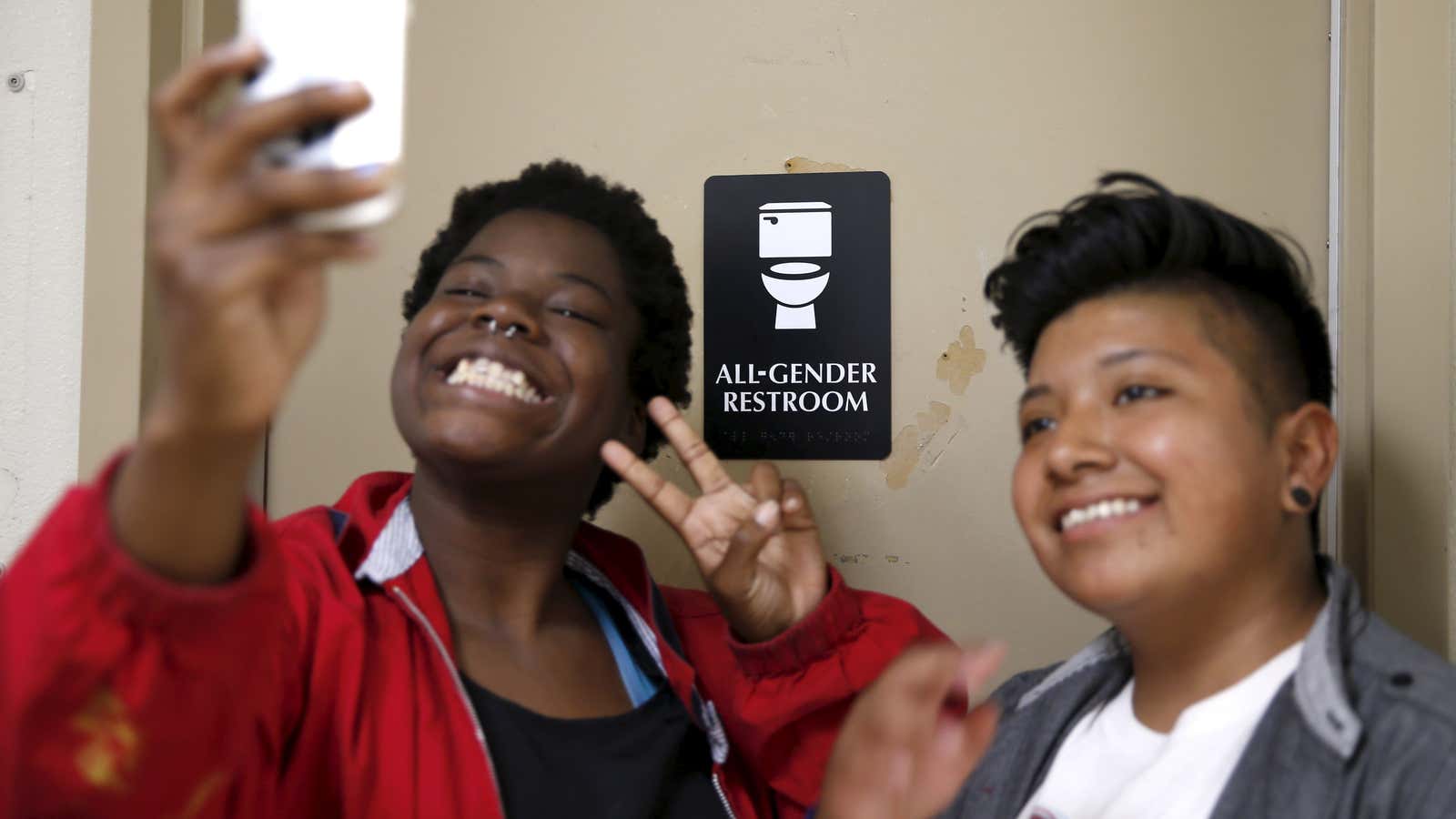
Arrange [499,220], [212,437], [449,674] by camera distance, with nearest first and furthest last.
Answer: [212,437], [449,674], [499,220]

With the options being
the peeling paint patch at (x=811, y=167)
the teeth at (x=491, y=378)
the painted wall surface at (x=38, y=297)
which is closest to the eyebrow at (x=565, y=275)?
the teeth at (x=491, y=378)

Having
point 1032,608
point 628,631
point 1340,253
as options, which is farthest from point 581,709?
point 1340,253

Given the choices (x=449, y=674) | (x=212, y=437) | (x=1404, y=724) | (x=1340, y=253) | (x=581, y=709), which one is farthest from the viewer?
→ (x=1340, y=253)

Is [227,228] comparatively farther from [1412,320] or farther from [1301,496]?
[1412,320]

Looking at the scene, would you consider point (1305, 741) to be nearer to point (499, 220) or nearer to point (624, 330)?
point (624, 330)

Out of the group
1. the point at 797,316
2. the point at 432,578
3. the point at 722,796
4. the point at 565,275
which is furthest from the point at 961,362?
the point at 432,578

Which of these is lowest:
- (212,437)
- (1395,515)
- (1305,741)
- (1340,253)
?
(1305,741)

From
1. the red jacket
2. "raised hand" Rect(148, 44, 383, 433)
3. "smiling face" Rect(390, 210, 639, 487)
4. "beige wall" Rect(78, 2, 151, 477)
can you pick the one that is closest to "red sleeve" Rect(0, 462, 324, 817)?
the red jacket

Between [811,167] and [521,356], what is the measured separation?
0.70 meters

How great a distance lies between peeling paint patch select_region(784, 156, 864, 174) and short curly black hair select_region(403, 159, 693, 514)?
302 millimetres

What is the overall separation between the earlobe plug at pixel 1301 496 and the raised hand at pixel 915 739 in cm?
33

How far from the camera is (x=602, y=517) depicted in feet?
6.64

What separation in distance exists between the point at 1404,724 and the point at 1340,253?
90 cm

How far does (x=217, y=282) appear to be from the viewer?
688 millimetres
